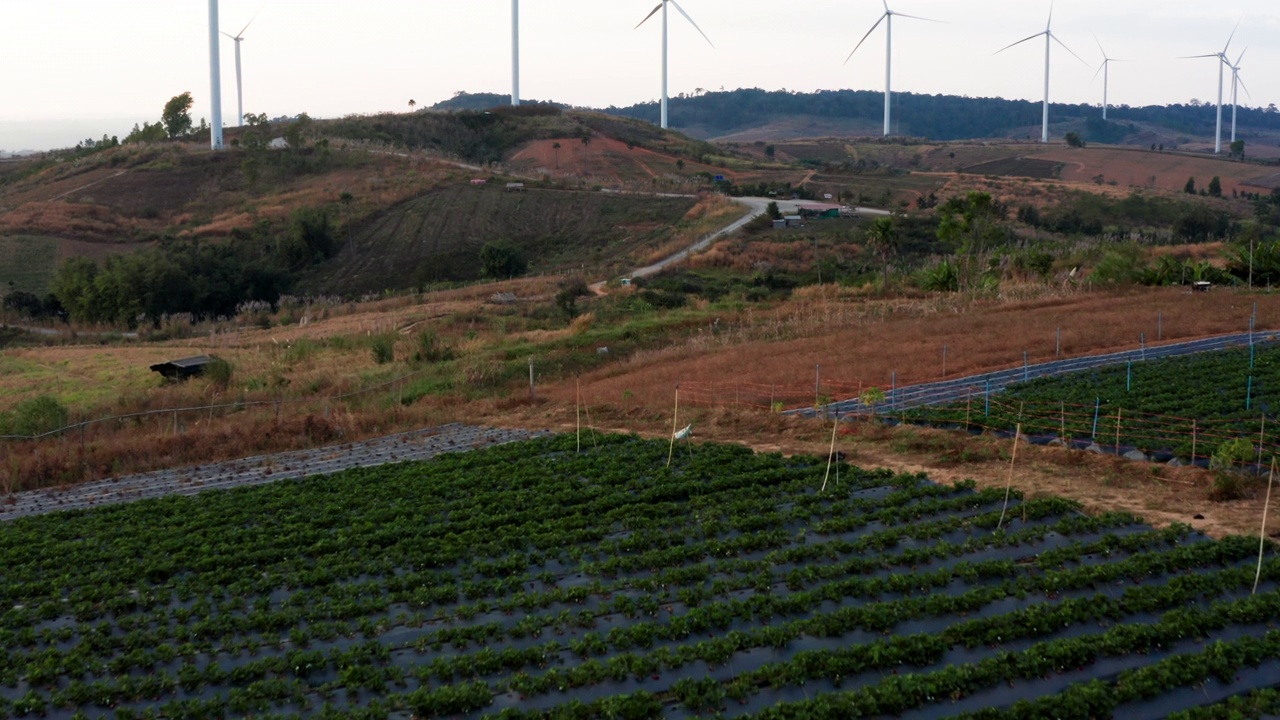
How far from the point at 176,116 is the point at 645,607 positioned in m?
112

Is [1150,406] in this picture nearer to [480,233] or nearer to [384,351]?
[384,351]

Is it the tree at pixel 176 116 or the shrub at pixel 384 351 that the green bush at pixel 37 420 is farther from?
the tree at pixel 176 116

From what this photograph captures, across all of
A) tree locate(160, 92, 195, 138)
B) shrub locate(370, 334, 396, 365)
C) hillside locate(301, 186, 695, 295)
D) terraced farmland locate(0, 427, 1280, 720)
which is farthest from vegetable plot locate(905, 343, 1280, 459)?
tree locate(160, 92, 195, 138)

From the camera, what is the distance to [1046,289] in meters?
41.5

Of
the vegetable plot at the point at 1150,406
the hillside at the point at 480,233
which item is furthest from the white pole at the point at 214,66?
the vegetable plot at the point at 1150,406

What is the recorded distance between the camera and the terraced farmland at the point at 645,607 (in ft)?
36.3

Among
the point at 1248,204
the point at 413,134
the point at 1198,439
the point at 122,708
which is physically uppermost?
the point at 413,134

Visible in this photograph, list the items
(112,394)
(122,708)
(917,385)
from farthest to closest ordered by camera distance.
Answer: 1. (112,394)
2. (917,385)
3. (122,708)

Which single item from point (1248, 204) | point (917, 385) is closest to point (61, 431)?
point (917, 385)

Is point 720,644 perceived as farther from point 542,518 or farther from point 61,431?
point 61,431

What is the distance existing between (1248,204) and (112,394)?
84418 millimetres

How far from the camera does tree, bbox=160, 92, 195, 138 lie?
11050 centimetres

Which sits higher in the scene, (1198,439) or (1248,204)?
(1248,204)

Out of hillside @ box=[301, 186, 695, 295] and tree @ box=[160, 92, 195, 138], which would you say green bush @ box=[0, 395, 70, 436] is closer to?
hillside @ box=[301, 186, 695, 295]
